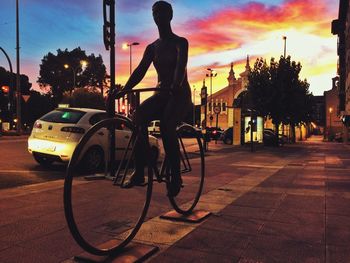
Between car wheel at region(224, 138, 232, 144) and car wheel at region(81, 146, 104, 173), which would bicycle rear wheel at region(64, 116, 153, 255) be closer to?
car wheel at region(81, 146, 104, 173)

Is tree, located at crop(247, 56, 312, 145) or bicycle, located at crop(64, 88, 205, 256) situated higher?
tree, located at crop(247, 56, 312, 145)

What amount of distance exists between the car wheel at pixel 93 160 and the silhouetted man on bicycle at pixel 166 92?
5814 mm

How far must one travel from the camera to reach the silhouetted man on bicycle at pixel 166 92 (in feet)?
13.4

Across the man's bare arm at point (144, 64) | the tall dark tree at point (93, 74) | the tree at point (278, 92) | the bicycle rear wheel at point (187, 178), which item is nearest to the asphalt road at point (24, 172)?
the bicycle rear wheel at point (187, 178)

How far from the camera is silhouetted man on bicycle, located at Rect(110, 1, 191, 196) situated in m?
4.08

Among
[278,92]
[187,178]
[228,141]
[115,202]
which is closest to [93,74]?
[278,92]

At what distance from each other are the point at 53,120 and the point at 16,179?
7.14 feet

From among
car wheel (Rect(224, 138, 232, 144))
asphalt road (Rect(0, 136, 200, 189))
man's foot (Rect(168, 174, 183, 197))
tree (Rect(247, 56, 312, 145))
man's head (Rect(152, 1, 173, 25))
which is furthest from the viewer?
tree (Rect(247, 56, 312, 145))

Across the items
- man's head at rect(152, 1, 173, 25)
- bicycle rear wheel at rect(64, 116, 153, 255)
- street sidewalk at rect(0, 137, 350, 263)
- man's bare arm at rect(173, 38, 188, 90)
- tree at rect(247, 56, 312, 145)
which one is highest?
tree at rect(247, 56, 312, 145)

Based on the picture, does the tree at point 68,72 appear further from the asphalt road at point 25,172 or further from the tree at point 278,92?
the asphalt road at point 25,172

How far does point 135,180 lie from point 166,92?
94 centimetres

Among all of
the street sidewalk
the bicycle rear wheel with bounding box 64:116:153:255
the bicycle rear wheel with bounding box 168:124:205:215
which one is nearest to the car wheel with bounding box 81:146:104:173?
the bicycle rear wheel with bounding box 64:116:153:255

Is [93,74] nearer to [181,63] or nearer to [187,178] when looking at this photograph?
[187,178]

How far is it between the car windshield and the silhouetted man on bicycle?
638cm
